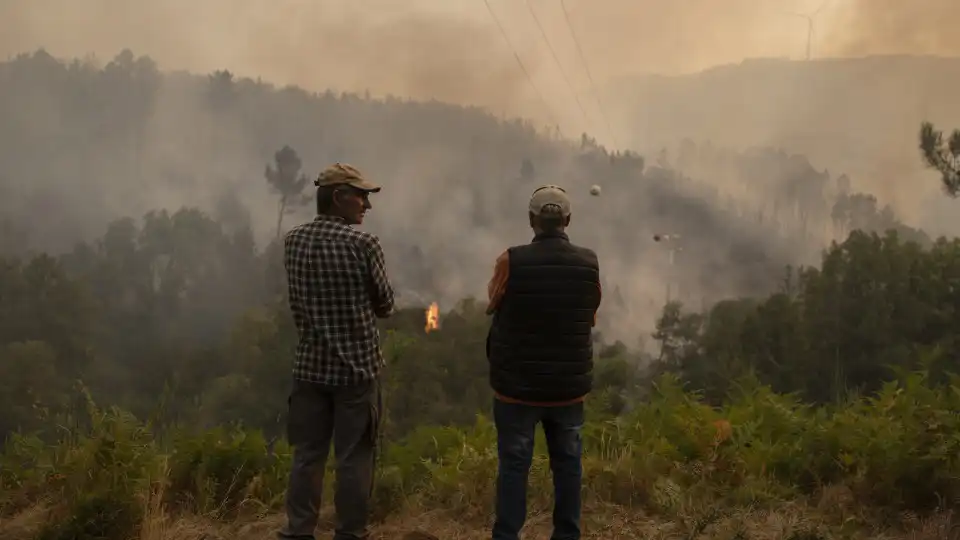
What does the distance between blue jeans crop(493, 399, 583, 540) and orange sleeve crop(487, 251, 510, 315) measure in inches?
17.9

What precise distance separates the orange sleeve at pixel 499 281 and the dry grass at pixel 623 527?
135 centimetres

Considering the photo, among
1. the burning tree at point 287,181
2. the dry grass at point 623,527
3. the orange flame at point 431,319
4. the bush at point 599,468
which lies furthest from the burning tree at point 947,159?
the burning tree at point 287,181

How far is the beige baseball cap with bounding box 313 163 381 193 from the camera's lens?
3.21 meters

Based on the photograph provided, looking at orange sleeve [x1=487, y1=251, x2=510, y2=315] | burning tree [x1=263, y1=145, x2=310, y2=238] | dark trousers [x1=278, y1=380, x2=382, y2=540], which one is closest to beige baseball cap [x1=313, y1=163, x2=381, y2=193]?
orange sleeve [x1=487, y1=251, x2=510, y2=315]

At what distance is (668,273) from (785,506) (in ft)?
390

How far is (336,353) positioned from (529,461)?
992 millimetres

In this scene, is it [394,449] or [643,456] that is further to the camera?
[394,449]

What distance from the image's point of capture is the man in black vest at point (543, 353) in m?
3.11

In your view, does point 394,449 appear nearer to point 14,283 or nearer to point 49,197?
point 14,283

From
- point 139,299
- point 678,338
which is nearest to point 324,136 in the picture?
point 139,299

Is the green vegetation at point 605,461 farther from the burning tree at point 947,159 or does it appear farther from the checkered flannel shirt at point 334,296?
the burning tree at point 947,159

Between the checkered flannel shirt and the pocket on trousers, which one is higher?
the checkered flannel shirt

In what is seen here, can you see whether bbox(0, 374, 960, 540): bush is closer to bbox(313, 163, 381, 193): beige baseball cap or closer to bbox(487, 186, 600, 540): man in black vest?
bbox(487, 186, 600, 540): man in black vest

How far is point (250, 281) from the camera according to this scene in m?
98.2
